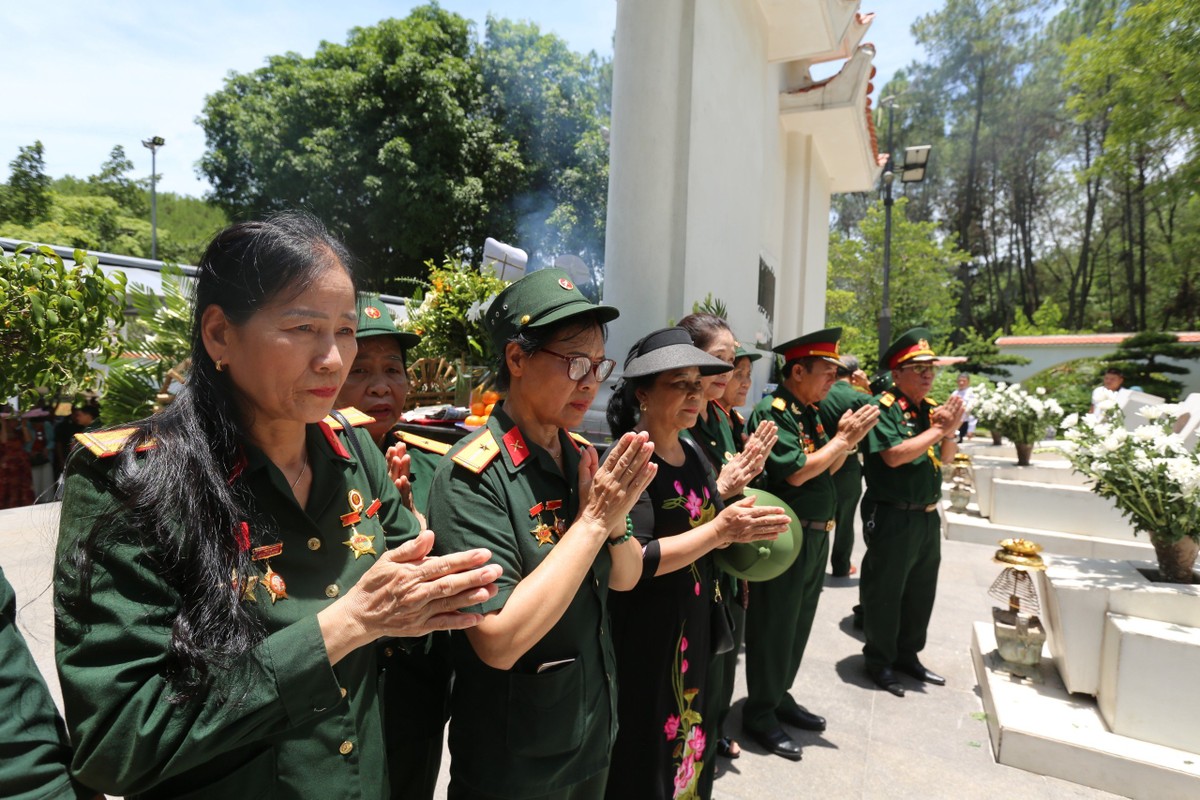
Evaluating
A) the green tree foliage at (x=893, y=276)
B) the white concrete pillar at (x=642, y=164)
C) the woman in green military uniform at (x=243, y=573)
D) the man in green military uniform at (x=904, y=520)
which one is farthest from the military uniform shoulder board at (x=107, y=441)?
the green tree foliage at (x=893, y=276)

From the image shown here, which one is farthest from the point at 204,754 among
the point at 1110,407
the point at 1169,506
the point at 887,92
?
the point at 887,92

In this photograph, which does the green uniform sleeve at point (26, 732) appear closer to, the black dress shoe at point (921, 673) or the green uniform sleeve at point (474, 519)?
the green uniform sleeve at point (474, 519)

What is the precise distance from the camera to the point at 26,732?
3.51 ft

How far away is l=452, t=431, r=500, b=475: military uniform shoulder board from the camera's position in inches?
64.7

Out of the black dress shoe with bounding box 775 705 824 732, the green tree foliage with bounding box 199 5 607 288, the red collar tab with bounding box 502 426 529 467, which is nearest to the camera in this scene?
the red collar tab with bounding box 502 426 529 467

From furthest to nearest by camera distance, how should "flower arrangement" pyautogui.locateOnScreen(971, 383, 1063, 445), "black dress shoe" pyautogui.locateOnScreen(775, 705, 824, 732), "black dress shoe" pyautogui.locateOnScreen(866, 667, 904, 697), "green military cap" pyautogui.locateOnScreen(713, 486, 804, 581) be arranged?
1. "flower arrangement" pyautogui.locateOnScreen(971, 383, 1063, 445)
2. "black dress shoe" pyautogui.locateOnScreen(866, 667, 904, 697)
3. "black dress shoe" pyautogui.locateOnScreen(775, 705, 824, 732)
4. "green military cap" pyautogui.locateOnScreen(713, 486, 804, 581)

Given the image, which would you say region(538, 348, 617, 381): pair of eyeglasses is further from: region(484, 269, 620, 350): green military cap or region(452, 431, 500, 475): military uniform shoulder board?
region(452, 431, 500, 475): military uniform shoulder board

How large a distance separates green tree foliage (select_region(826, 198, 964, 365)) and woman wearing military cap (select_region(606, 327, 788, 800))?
2553cm

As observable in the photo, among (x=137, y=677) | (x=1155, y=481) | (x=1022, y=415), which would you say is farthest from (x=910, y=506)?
(x=1022, y=415)

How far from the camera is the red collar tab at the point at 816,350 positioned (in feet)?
12.3

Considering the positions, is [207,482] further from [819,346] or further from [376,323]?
[819,346]

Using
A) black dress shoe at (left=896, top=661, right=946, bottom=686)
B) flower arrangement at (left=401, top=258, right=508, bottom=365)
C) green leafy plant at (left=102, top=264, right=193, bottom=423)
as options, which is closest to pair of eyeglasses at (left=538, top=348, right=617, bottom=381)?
flower arrangement at (left=401, top=258, right=508, bottom=365)

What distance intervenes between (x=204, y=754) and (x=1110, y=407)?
475 centimetres

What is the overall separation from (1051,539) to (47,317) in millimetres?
8484
